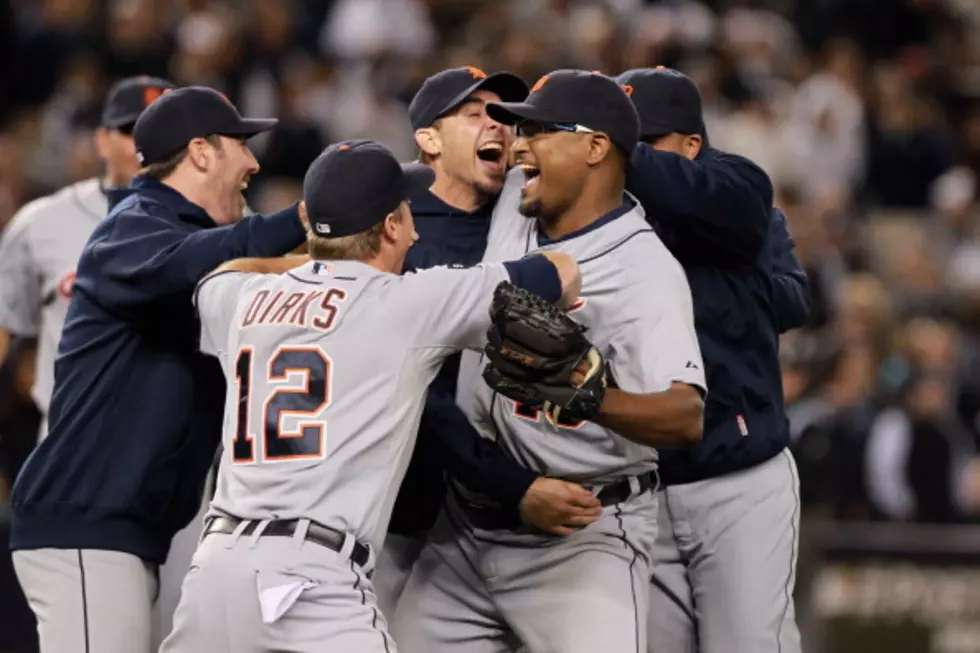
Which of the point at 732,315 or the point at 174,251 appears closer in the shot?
the point at 174,251

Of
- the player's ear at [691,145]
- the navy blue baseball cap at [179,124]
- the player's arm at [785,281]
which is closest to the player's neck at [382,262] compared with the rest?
the navy blue baseball cap at [179,124]

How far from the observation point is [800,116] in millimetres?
13484

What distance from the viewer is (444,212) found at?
5570 mm

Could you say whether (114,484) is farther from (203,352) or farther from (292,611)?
(292,611)

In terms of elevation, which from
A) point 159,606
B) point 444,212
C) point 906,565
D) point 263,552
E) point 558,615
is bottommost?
point 906,565

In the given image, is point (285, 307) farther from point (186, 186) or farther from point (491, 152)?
point (491, 152)

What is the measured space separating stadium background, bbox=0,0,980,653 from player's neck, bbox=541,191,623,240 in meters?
4.82

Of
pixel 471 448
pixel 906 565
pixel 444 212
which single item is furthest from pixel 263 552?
pixel 906 565

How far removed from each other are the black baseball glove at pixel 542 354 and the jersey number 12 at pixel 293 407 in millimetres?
457

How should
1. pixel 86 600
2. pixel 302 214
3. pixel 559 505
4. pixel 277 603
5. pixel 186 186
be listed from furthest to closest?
pixel 186 186
pixel 86 600
pixel 302 214
pixel 559 505
pixel 277 603

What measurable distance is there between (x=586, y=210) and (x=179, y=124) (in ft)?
4.48

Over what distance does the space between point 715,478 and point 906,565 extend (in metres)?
4.15

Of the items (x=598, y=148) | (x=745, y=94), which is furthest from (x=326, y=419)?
(x=745, y=94)

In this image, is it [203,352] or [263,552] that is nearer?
[263,552]
